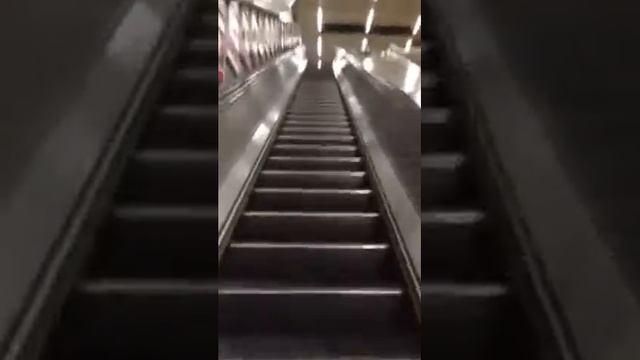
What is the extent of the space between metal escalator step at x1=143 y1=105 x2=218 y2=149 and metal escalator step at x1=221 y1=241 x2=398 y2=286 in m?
0.46

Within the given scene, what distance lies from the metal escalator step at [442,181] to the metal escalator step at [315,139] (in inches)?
104

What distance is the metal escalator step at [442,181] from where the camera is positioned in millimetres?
2982

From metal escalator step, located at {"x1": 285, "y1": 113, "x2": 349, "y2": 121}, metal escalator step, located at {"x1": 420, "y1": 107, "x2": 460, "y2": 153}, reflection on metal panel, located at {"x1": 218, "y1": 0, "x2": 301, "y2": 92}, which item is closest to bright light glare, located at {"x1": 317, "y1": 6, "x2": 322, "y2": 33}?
reflection on metal panel, located at {"x1": 218, "y1": 0, "x2": 301, "y2": 92}

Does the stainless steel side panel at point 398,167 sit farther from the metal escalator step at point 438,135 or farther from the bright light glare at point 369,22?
the bright light glare at point 369,22

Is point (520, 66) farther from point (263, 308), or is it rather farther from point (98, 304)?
point (98, 304)

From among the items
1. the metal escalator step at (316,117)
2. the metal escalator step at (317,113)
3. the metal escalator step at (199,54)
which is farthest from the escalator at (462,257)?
the metal escalator step at (317,113)

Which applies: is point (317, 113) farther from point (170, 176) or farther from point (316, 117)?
point (170, 176)

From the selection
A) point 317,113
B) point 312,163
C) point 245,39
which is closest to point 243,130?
point 312,163

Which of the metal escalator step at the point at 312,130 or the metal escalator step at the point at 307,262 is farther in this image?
the metal escalator step at the point at 312,130

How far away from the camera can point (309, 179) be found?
454 centimetres

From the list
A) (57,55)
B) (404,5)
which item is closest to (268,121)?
(57,55)

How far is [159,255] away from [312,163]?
228cm

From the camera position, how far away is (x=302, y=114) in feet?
23.9

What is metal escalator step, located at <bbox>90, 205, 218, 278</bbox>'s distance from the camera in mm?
2693
